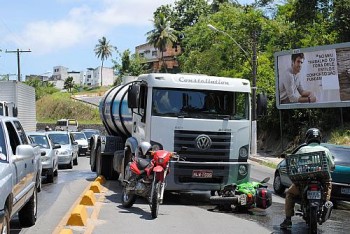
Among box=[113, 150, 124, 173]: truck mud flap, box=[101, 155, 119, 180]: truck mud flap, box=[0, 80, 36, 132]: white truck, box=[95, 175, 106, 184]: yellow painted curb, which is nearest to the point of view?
box=[113, 150, 124, 173]: truck mud flap

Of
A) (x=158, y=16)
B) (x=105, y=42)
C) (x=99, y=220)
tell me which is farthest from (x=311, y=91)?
(x=105, y=42)

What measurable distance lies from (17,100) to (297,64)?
16005mm

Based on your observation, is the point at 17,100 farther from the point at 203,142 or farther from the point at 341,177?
the point at 341,177

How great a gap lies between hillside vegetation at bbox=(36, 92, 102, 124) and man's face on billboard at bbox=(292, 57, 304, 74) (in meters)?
53.5

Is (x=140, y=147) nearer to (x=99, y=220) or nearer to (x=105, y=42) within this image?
(x=99, y=220)

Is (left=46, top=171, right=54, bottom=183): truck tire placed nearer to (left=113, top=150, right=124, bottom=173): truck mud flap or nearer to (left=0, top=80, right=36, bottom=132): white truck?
(left=113, top=150, right=124, bottom=173): truck mud flap

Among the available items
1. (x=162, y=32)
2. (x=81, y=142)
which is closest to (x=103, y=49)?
(x=162, y=32)

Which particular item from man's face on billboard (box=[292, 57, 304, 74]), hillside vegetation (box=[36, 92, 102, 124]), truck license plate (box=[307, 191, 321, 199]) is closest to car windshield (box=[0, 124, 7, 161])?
truck license plate (box=[307, 191, 321, 199])

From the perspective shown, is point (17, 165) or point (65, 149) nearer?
point (17, 165)

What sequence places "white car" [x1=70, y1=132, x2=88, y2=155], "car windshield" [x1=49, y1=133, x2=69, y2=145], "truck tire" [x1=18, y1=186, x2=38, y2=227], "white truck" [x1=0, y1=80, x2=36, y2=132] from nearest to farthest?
"truck tire" [x1=18, y1=186, x2=38, y2=227], "white truck" [x1=0, y1=80, x2=36, y2=132], "car windshield" [x1=49, y1=133, x2=69, y2=145], "white car" [x1=70, y1=132, x2=88, y2=155]

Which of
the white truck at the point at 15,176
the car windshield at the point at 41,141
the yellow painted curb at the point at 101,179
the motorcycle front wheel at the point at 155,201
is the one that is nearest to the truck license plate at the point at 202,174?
the motorcycle front wheel at the point at 155,201

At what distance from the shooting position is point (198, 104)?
12.1 m

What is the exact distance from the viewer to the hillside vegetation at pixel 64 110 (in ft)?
274

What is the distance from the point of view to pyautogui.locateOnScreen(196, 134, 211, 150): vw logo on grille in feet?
38.4
